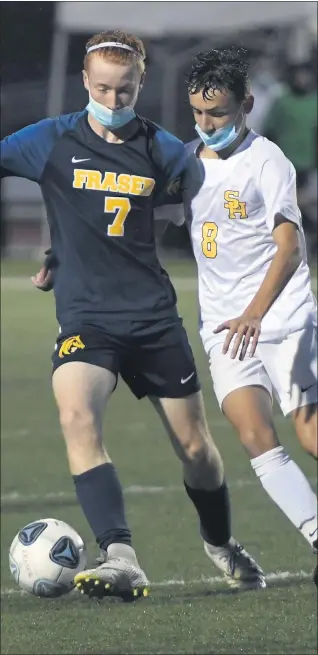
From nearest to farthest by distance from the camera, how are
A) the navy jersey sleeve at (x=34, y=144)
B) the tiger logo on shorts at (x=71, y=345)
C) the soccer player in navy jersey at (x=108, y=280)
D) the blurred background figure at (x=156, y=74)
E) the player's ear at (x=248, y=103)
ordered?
the player's ear at (x=248, y=103) → the soccer player in navy jersey at (x=108, y=280) → the navy jersey sleeve at (x=34, y=144) → the blurred background figure at (x=156, y=74) → the tiger logo on shorts at (x=71, y=345)

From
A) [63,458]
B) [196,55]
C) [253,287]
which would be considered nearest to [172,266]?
[253,287]

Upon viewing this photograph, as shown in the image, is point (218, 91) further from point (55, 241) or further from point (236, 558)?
point (236, 558)

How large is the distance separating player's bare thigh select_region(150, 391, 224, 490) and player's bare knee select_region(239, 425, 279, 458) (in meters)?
0.12

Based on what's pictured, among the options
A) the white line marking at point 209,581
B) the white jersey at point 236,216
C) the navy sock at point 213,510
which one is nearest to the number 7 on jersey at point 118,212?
the white jersey at point 236,216

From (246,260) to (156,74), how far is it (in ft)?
11.3

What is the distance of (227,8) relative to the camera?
25.2 feet

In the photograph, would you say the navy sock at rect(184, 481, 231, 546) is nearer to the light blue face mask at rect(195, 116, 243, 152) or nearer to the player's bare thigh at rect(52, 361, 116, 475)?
the player's bare thigh at rect(52, 361, 116, 475)

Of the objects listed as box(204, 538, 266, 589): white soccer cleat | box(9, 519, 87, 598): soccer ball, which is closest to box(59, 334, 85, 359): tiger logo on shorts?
box(9, 519, 87, 598): soccer ball

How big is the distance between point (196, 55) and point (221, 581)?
3198 mm

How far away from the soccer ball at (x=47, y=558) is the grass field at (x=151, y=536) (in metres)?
0.36

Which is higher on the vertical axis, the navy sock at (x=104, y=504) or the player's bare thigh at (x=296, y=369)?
the player's bare thigh at (x=296, y=369)

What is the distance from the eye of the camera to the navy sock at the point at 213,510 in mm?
5730

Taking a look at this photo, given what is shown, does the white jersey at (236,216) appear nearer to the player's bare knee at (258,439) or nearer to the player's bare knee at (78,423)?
the player's bare knee at (78,423)

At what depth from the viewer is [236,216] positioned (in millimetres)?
4777
